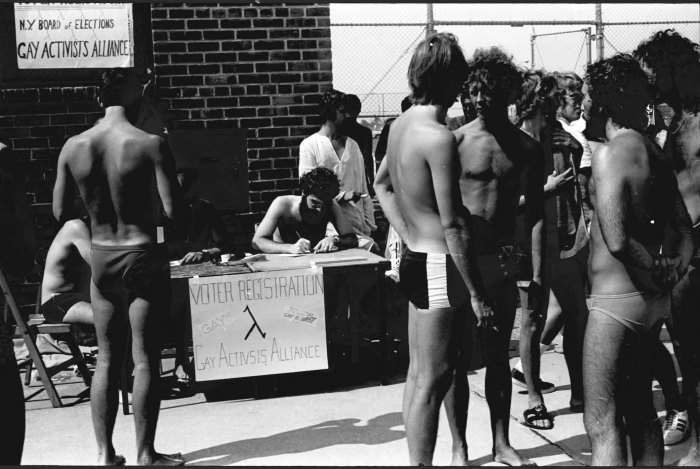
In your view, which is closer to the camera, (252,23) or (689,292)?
(689,292)

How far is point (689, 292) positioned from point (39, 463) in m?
3.41

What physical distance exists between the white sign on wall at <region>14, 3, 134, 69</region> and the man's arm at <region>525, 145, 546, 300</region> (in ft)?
14.1

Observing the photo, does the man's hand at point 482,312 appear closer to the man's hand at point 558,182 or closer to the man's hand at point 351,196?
the man's hand at point 558,182

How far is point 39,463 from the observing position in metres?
4.50

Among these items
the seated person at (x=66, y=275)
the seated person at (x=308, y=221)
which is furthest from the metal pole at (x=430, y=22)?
the seated person at (x=66, y=275)

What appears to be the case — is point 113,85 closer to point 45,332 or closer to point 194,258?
point 194,258

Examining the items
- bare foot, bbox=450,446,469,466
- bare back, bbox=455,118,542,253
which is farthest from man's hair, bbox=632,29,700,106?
bare foot, bbox=450,446,469,466

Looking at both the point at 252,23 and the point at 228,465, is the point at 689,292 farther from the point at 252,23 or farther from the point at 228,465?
the point at 252,23

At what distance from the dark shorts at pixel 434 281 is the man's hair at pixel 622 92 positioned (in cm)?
87

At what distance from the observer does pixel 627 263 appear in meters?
3.16

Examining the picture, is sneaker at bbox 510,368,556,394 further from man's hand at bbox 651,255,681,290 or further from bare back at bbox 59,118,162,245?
bare back at bbox 59,118,162,245

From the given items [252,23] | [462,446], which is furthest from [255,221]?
[462,446]

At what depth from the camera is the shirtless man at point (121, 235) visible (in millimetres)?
4184

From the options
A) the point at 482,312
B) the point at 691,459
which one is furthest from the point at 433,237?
the point at 691,459
